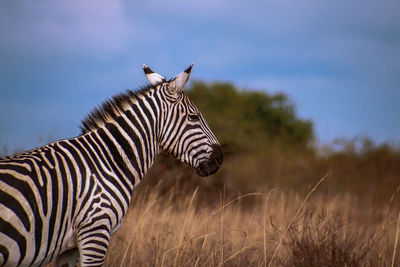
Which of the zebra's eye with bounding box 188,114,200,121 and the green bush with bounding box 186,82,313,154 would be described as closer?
the zebra's eye with bounding box 188,114,200,121

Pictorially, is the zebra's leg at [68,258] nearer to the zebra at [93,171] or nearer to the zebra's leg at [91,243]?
the zebra at [93,171]

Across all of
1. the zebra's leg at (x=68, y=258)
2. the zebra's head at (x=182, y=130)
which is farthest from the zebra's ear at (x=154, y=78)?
the zebra's leg at (x=68, y=258)

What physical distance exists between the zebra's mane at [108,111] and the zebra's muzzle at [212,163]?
1.00 meters

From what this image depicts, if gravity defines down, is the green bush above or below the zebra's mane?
above

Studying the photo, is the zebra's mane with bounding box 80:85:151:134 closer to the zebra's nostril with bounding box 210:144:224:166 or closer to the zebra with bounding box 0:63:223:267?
the zebra with bounding box 0:63:223:267

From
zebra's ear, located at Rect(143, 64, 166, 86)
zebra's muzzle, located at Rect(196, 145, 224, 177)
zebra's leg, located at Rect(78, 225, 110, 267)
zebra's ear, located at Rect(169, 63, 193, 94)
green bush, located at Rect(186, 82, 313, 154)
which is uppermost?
green bush, located at Rect(186, 82, 313, 154)

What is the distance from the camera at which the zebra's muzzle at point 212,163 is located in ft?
14.7

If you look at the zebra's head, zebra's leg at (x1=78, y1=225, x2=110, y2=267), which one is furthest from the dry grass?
zebra's leg at (x1=78, y1=225, x2=110, y2=267)

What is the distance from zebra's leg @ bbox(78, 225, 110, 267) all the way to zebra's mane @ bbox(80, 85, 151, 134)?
3.62ft

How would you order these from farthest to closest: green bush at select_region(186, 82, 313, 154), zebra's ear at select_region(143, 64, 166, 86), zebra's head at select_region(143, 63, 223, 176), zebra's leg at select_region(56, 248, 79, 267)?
green bush at select_region(186, 82, 313, 154)
zebra's ear at select_region(143, 64, 166, 86)
zebra's head at select_region(143, 63, 223, 176)
zebra's leg at select_region(56, 248, 79, 267)

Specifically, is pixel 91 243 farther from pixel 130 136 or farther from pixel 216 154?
pixel 216 154

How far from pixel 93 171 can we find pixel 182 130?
1.00 m

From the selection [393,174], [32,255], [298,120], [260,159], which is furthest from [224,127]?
[32,255]

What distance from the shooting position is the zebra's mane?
439 cm
